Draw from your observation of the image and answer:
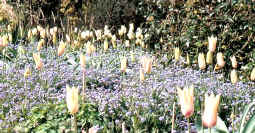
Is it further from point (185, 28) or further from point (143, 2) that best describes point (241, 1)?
point (143, 2)

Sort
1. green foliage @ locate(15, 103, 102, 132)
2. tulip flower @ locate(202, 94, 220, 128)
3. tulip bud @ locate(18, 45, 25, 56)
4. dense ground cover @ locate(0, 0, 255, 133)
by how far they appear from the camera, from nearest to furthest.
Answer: tulip flower @ locate(202, 94, 220, 128), green foliage @ locate(15, 103, 102, 132), dense ground cover @ locate(0, 0, 255, 133), tulip bud @ locate(18, 45, 25, 56)

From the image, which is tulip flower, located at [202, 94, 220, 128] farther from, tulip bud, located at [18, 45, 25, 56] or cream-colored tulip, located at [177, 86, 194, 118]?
tulip bud, located at [18, 45, 25, 56]

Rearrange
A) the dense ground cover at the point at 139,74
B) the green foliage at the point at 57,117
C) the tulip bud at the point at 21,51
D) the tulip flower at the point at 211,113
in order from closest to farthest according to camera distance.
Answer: the tulip flower at the point at 211,113 < the green foliage at the point at 57,117 < the dense ground cover at the point at 139,74 < the tulip bud at the point at 21,51

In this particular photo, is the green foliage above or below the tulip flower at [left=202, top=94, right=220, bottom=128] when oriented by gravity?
below

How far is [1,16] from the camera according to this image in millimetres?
7383

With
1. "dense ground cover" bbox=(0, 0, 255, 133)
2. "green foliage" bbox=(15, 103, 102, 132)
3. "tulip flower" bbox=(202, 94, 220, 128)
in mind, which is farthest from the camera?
"dense ground cover" bbox=(0, 0, 255, 133)

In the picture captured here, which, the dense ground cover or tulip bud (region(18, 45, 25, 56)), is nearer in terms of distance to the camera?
the dense ground cover

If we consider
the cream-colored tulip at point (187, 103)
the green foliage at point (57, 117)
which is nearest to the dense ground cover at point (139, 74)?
the green foliage at point (57, 117)

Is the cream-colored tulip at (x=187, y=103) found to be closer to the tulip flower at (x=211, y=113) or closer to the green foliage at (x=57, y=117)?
the tulip flower at (x=211, y=113)

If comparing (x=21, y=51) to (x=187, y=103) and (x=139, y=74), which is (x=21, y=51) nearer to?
(x=139, y=74)

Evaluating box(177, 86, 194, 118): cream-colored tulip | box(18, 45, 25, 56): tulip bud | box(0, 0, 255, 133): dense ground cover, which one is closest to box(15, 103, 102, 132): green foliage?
box(0, 0, 255, 133): dense ground cover

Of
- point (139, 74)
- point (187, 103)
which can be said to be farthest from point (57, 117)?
point (139, 74)

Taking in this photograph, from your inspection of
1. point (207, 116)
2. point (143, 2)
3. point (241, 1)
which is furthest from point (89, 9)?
point (207, 116)

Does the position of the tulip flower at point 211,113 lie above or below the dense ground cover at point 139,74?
above
